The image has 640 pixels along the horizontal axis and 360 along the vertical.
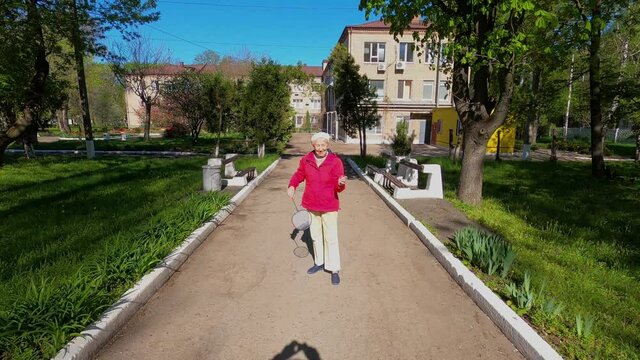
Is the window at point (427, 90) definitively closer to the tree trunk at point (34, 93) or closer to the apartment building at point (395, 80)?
the apartment building at point (395, 80)

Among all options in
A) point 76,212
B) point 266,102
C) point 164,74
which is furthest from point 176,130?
point 76,212

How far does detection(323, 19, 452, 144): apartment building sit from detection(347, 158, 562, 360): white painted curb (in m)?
32.3

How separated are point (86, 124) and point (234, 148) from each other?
8.91 m

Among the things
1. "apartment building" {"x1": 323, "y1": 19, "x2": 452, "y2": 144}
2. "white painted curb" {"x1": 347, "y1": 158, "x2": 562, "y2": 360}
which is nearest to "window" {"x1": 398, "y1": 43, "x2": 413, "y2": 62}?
"apartment building" {"x1": 323, "y1": 19, "x2": 452, "y2": 144}

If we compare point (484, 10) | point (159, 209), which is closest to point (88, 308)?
point (159, 209)

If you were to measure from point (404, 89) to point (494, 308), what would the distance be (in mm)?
36448

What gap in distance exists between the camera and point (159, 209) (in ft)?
24.9

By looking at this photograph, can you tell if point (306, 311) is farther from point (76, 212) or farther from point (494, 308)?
point (76, 212)

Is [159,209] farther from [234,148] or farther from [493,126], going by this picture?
[234,148]

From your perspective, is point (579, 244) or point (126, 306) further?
point (579, 244)

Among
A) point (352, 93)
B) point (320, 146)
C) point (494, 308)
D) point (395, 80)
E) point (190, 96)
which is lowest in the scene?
point (494, 308)

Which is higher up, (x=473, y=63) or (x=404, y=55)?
(x=404, y=55)

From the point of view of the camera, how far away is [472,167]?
875 cm

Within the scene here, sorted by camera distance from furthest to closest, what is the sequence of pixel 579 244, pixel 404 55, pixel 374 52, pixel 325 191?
pixel 374 52, pixel 404 55, pixel 579 244, pixel 325 191
